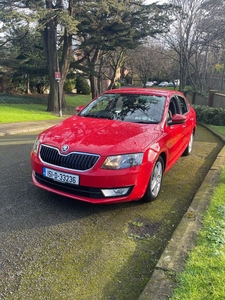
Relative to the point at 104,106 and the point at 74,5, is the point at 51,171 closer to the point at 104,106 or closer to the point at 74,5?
the point at 104,106

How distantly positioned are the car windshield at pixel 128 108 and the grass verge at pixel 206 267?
6.13 ft

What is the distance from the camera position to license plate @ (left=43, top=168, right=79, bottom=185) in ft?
11.0

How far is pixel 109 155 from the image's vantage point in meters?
3.31

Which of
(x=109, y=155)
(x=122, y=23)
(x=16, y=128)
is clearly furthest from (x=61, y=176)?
(x=122, y=23)

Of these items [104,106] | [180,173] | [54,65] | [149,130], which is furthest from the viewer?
[54,65]

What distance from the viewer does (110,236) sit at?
3102 millimetres

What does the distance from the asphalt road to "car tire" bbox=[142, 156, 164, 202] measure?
0.42 feet

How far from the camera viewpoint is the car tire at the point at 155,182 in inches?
150

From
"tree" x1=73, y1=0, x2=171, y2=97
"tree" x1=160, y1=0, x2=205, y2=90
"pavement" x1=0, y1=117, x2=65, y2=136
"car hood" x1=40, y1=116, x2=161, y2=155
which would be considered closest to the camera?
"car hood" x1=40, y1=116, x2=161, y2=155

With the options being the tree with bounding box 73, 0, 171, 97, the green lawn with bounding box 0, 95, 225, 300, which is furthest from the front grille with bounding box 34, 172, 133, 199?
the tree with bounding box 73, 0, 171, 97

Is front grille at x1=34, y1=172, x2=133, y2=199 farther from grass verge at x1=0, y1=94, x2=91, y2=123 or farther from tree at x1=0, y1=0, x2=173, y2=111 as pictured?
tree at x1=0, y1=0, x2=173, y2=111

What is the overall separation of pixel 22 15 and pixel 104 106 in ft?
29.6

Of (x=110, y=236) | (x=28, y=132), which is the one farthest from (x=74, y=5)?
(x=110, y=236)

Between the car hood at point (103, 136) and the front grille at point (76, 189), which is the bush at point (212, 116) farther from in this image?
the front grille at point (76, 189)
